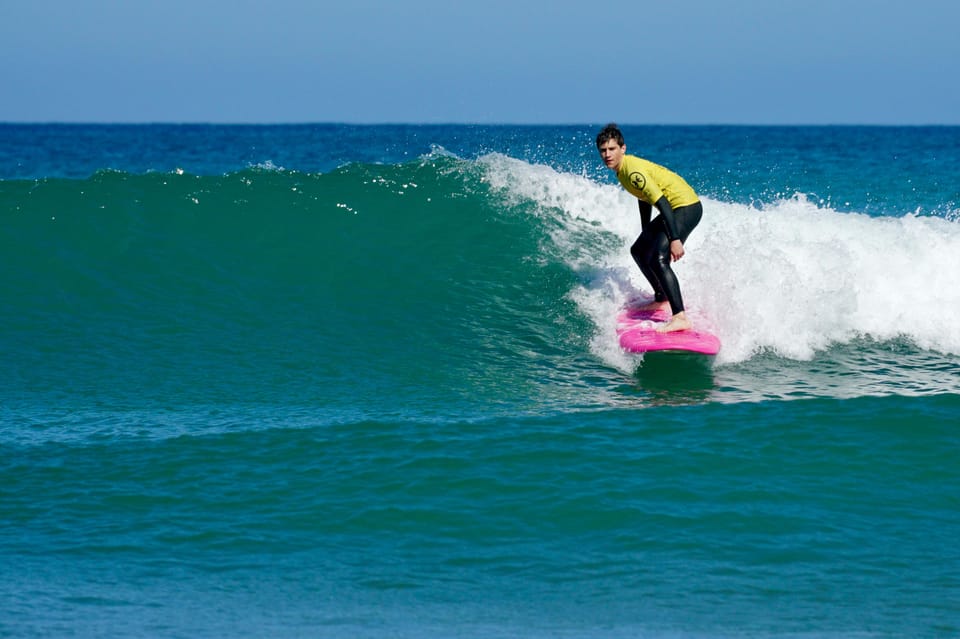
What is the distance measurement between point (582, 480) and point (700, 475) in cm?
69

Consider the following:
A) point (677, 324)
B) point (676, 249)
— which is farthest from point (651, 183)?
point (677, 324)

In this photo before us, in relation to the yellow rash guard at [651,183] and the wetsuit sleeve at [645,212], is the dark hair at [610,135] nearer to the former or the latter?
the yellow rash guard at [651,183]

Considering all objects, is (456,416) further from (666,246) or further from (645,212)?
(645,212)

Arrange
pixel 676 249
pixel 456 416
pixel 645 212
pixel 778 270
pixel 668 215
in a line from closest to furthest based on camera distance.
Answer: pixel 456 416 → pixel 676 249 → pixel 668 215 → pixel 645 212 → pixel 778 270

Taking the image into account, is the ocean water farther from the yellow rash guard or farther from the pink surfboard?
the yellow rash guard

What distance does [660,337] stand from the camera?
27.0ft

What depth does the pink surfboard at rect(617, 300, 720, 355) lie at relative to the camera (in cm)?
816

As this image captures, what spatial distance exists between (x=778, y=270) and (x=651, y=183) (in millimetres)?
1839

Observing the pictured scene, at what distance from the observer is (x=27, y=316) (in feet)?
32.0

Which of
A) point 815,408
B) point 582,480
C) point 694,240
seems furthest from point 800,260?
point 582,480

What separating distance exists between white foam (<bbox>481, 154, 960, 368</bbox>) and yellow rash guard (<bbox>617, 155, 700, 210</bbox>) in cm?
109

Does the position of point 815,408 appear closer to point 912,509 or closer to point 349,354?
point 912,509

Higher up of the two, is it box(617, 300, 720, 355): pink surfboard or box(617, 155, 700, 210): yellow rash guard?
box(617, 155, 700, 210): yellow rash guard

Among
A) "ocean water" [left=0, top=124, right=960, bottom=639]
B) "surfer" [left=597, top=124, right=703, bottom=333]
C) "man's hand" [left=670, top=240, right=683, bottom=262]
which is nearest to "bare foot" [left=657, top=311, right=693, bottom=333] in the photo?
"surfer" [left=597, top=124, right=703, bottom=333]
